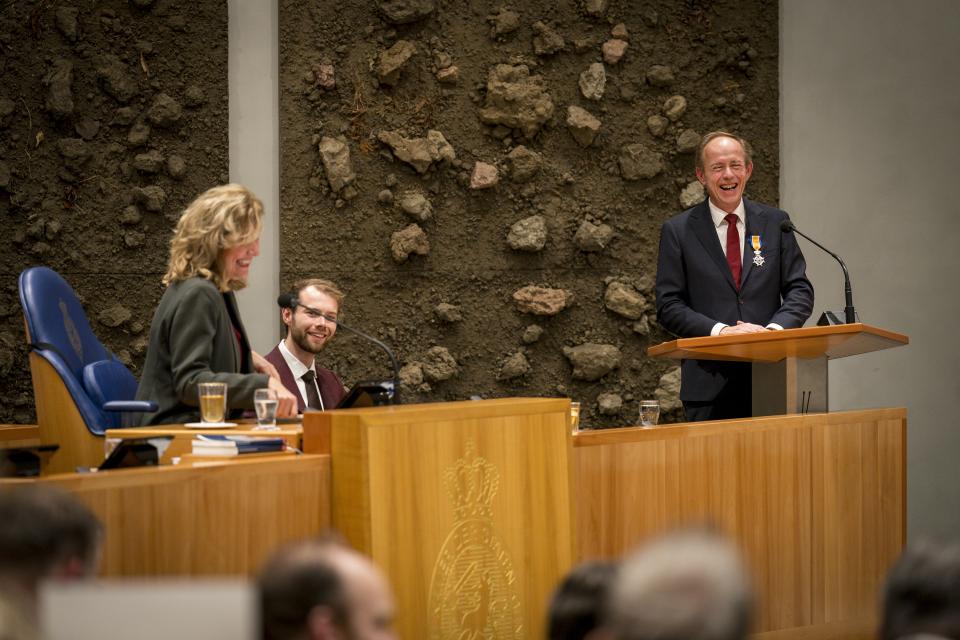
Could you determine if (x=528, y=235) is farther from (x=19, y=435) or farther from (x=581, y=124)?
(x=19, y=435)

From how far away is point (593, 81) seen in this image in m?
5.41

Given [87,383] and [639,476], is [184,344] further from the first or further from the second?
[639,476]

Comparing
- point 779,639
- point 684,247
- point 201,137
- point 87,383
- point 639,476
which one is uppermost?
point 201,137

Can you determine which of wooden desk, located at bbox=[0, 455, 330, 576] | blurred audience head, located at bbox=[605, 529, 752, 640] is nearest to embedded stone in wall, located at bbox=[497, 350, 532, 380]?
wooden desk, located at bbox=[0, 455, 330, 576]

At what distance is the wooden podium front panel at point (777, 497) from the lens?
3041mm

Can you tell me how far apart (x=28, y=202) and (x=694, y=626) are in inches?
167

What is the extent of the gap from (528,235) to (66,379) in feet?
8.06

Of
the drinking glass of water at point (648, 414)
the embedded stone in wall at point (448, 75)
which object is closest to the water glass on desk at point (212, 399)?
the drinking glass of water at point (648, 414)

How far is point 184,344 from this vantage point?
3.14 metres

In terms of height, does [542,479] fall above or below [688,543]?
below

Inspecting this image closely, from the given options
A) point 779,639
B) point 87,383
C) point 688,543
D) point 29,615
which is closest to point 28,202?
point 87,383

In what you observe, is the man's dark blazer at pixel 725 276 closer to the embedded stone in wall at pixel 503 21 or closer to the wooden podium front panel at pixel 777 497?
the wooden podium front panel at pixel 777 497

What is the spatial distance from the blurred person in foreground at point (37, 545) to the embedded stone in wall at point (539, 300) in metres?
3.94

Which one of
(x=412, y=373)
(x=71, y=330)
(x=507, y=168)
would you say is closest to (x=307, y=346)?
(x=71, y=330)
